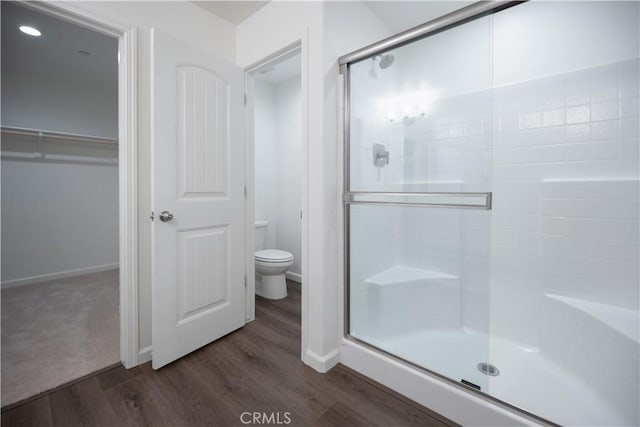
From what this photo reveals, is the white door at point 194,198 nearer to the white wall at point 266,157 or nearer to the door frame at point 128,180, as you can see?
the door frame at point 128,180

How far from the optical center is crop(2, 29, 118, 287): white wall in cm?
306

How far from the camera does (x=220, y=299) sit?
6.63 feet

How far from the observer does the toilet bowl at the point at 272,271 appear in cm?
266

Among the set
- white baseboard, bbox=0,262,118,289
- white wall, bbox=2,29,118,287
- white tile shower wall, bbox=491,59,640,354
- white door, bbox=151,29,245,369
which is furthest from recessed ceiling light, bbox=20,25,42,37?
white tile shower wall, bbox=491,59,640,354

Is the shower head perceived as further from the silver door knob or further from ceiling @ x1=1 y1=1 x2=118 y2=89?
ceiling @ x1=1 y1=1 x2=118 y2=89

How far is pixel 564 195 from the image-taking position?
5.53 feet

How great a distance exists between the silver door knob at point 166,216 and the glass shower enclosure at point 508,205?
1.04m

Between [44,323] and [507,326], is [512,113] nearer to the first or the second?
[507,326]

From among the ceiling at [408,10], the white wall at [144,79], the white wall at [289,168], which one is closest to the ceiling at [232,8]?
the white wall at [144,79]

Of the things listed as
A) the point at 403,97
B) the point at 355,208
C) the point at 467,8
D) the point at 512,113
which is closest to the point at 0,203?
the point at 355,208

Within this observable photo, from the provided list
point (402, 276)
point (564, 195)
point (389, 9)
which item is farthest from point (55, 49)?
point (564, 195)

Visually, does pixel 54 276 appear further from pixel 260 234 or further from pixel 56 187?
pixel 260 234

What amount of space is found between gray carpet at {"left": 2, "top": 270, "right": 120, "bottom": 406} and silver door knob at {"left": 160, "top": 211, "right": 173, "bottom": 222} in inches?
37.2

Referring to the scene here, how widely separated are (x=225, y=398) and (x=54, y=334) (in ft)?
5.09
